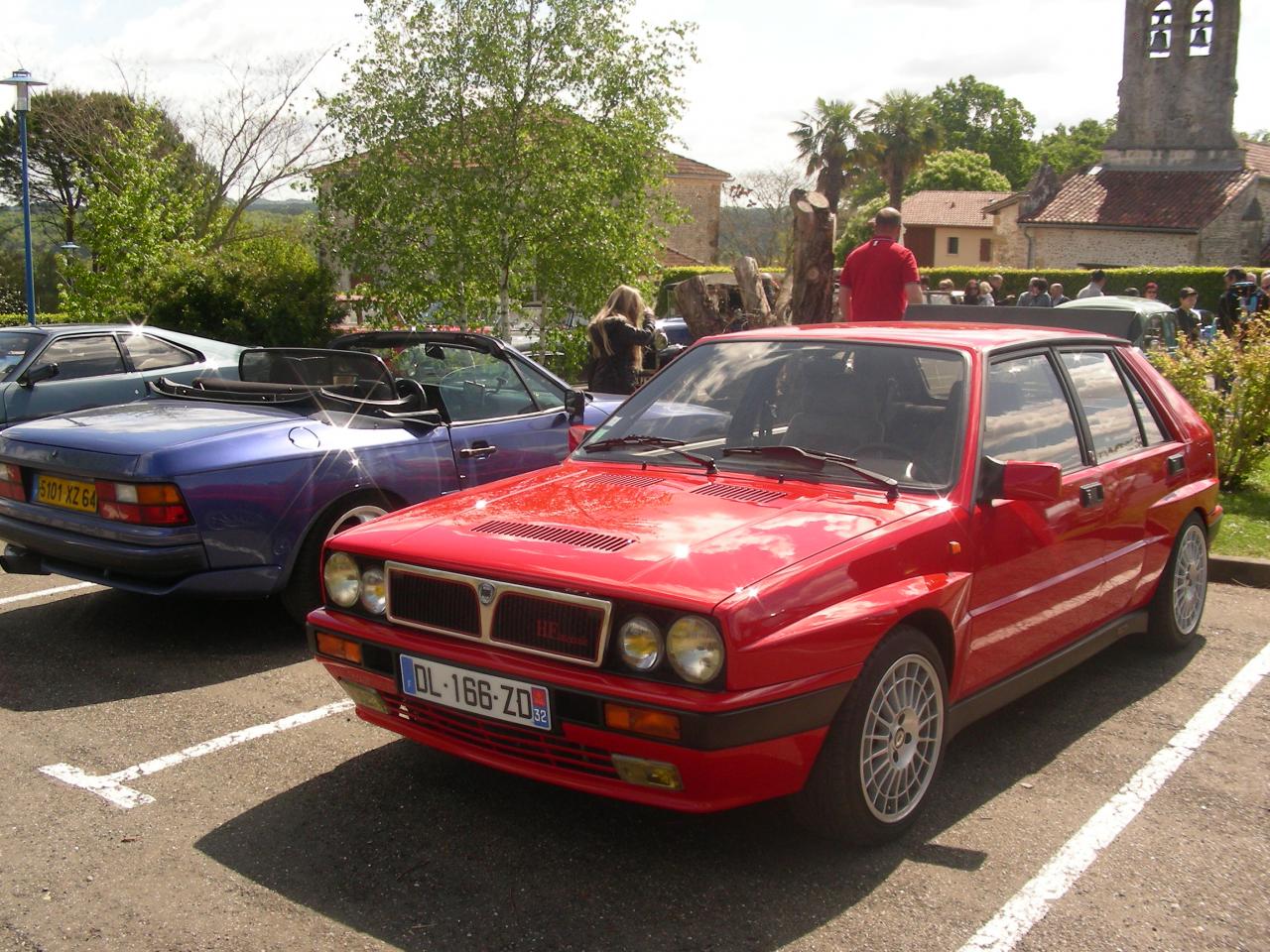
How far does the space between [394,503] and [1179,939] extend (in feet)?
13.5

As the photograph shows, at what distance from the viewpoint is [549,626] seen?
132 inches

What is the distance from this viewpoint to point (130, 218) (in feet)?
59.9

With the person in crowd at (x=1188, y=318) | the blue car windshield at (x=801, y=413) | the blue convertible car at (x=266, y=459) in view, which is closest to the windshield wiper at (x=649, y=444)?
the blue car windshield at (x=801, y=413)

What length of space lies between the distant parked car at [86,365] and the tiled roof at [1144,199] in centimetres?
4103

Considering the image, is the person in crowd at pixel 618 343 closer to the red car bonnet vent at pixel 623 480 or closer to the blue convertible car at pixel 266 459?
the blue convertible car at pixel 266 459

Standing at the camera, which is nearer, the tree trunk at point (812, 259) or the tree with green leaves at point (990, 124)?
the tree trunk at point (812, 259)

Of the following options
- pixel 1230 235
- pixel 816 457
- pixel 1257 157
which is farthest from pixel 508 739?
pixel 1257 157

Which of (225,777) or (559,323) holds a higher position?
(559,323)

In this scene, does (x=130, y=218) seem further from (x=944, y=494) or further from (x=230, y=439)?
(x=944, y=494)

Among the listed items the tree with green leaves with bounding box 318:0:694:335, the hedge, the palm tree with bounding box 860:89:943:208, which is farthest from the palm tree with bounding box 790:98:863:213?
the tree with green leaves with bounding box 318:0:694:335

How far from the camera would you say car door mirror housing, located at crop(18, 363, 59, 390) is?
10.0 m

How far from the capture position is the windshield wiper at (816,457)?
155 inches

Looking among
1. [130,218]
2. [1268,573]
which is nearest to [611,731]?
[1268,573]

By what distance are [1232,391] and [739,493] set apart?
6.58 metres
